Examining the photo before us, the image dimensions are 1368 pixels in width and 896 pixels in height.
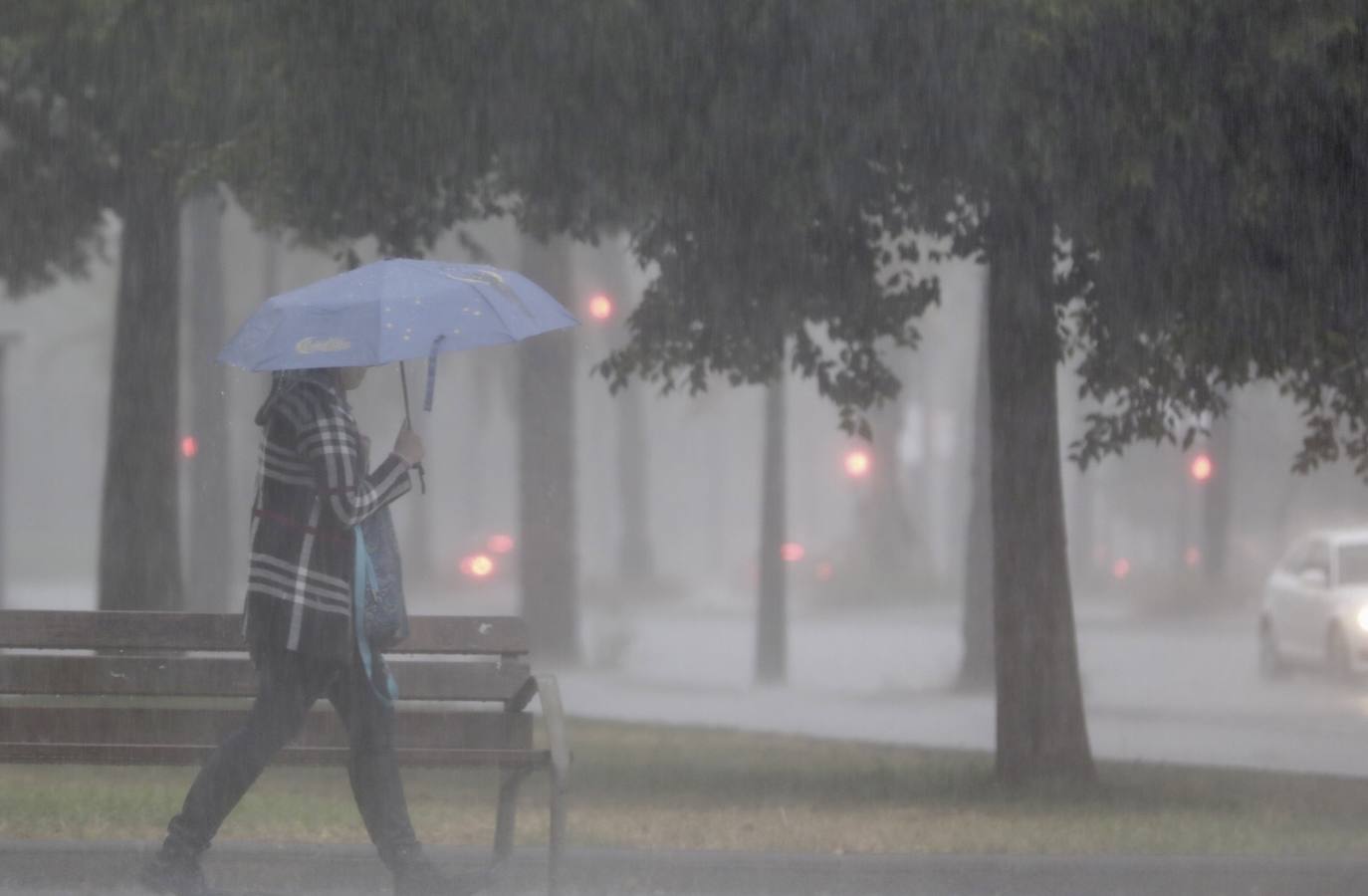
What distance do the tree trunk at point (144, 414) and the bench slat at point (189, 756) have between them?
254 inches

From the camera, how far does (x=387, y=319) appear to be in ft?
22.2

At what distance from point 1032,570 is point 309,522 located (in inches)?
188

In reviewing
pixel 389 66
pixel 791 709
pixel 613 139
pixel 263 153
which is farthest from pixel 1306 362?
pixel 791 709

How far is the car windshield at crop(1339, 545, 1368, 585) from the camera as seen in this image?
21.3 m

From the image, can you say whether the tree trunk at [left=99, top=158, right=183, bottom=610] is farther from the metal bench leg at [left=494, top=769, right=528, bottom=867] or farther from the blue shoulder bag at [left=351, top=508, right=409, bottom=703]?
the blue shoulder bag at [left=351, top=508, right=409, bottom=703]

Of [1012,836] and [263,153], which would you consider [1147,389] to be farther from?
[263,153]

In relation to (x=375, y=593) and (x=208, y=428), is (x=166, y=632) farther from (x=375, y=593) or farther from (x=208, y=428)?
(x=208, y=428)

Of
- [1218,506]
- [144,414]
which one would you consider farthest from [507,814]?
[1218,506]

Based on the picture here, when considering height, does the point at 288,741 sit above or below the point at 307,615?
below

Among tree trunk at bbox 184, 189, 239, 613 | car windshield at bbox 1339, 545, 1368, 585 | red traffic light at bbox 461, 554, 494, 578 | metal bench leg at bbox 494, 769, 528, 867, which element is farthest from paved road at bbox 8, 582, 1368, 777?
metal bench leg at bbox 494, 769, 528, 867

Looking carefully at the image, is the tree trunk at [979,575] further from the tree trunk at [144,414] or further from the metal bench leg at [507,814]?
the metal bench leg at [507,814]

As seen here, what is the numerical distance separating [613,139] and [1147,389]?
296 cm

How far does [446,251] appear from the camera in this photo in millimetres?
40062

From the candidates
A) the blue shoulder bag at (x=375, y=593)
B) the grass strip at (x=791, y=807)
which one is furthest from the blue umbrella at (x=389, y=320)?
the grass strip at (x=791, y=807)
